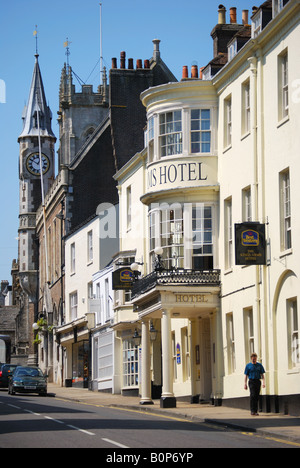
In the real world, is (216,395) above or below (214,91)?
below

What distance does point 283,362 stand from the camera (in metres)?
26.0

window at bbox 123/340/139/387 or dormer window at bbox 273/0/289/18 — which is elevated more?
dormer window at bbox 273/0/289/18

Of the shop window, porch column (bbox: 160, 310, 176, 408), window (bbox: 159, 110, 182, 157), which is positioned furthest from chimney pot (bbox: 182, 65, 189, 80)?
the shop window

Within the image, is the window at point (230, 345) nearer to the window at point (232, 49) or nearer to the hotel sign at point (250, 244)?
the hotel sign at point (250, 244)

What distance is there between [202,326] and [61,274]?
28360mm

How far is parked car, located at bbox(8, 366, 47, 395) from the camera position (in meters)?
44.2

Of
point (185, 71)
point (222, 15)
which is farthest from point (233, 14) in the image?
point (185, 71)

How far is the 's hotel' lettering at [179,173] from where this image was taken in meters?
32.4

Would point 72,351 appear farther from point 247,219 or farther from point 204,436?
point 204,436

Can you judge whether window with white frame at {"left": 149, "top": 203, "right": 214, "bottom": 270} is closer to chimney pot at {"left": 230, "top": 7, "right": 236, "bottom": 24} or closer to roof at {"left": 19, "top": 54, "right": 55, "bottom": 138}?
chimney pot at {"left": 230, "top": 7, "right": 236, "bottom": 24}

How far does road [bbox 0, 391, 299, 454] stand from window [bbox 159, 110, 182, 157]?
10.2 meters

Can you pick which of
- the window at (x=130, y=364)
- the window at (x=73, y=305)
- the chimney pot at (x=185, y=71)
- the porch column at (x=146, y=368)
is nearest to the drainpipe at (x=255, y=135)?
the porch column at (x=146, y=368)

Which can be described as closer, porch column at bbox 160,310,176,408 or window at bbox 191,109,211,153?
porch column at bbox 160,310,176,408
